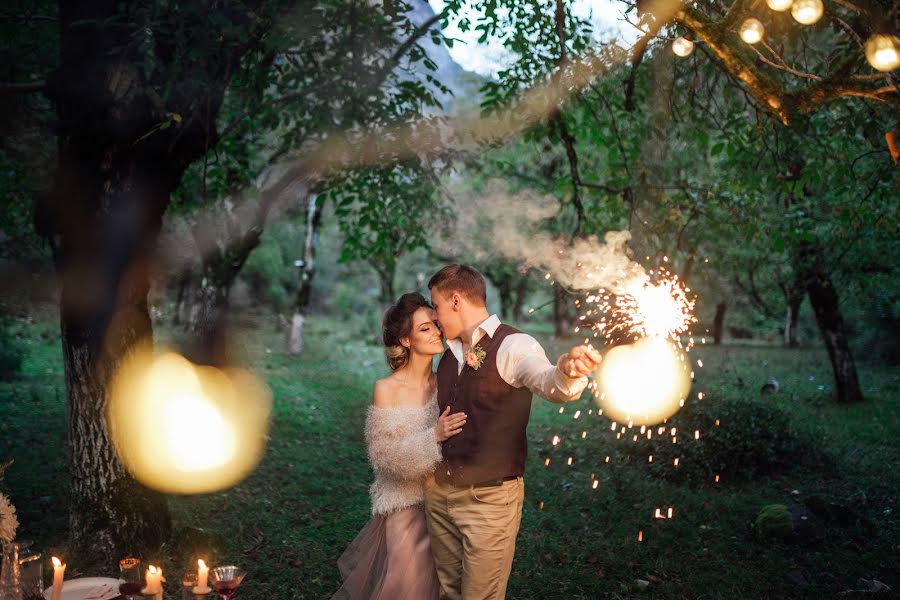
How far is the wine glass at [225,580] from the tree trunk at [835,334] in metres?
14.4

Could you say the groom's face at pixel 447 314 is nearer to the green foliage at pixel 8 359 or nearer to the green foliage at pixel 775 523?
the green foliage at pixel 775 523

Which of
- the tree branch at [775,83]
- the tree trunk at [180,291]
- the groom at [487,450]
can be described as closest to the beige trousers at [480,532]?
the groom at [487,450]

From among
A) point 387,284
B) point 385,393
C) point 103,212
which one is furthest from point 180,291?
point 385,393

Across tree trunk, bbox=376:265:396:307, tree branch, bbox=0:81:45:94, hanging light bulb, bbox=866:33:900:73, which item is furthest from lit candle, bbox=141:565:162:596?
tree trunk, bbox=376:265:396:307

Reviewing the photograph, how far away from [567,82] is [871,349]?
20.1 m

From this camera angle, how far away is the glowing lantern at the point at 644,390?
11.2 metres

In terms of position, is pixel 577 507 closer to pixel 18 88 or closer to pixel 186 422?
pixel 186 422

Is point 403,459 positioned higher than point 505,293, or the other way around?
point 505,293

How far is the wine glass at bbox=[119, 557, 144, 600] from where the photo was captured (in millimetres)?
3812

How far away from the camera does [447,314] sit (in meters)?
4.35

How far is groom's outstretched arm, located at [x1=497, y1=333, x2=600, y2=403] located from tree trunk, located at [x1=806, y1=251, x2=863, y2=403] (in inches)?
509

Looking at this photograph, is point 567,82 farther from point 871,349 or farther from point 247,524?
point 871,349

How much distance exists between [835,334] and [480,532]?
555 inches

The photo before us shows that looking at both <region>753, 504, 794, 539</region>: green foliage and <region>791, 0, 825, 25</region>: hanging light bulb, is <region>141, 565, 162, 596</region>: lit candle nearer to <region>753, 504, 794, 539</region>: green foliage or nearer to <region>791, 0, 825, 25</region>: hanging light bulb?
<region>791, 0, 825, 25</region>: hanging light bulb
